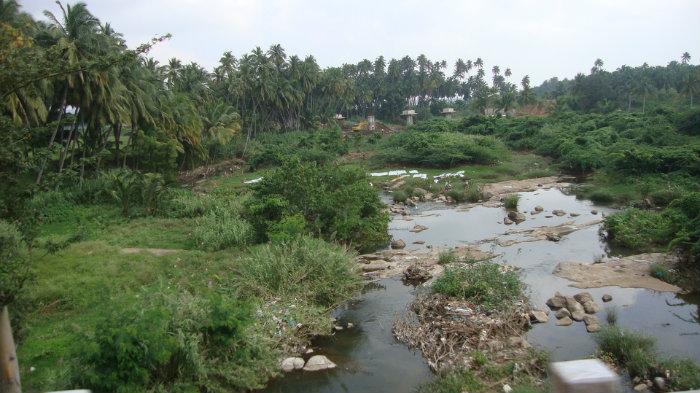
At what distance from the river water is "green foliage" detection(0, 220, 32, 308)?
17.3 ft

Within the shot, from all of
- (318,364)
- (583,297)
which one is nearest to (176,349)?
(318,364)

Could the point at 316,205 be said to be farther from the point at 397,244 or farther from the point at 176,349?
the point at 176,349

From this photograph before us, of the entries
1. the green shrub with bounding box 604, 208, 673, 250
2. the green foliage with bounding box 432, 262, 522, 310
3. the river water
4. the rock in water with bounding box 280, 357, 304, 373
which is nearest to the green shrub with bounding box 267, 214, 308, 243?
the river water

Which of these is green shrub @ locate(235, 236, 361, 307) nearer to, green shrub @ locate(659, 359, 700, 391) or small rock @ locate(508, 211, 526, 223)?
green shrub @ locate(659, 359, 700, 391)

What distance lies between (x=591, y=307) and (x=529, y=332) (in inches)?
93.5

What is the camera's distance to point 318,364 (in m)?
10.9

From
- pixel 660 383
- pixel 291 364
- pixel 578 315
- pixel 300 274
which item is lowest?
pixel 291 364

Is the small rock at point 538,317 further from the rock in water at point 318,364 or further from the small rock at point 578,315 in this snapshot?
the rock in water at point 318,364

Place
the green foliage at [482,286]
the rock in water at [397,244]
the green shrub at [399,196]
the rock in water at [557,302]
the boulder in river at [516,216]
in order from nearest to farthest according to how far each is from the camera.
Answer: the green foliage at [482,286]
the rock in water at [557,302]
the rock in water at [397,244]
the boulder in river at [516,216]
the green shrub at [399,196]

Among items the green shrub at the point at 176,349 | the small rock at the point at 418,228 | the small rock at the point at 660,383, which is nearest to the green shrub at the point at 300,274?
the green shrub at the point at 176,349

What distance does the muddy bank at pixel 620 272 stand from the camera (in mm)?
15078

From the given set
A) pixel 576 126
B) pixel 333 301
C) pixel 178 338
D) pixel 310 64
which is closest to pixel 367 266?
pixel 333 301

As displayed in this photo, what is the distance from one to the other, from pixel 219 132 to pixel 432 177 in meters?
19.5

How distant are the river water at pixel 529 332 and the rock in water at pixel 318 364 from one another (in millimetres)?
174
